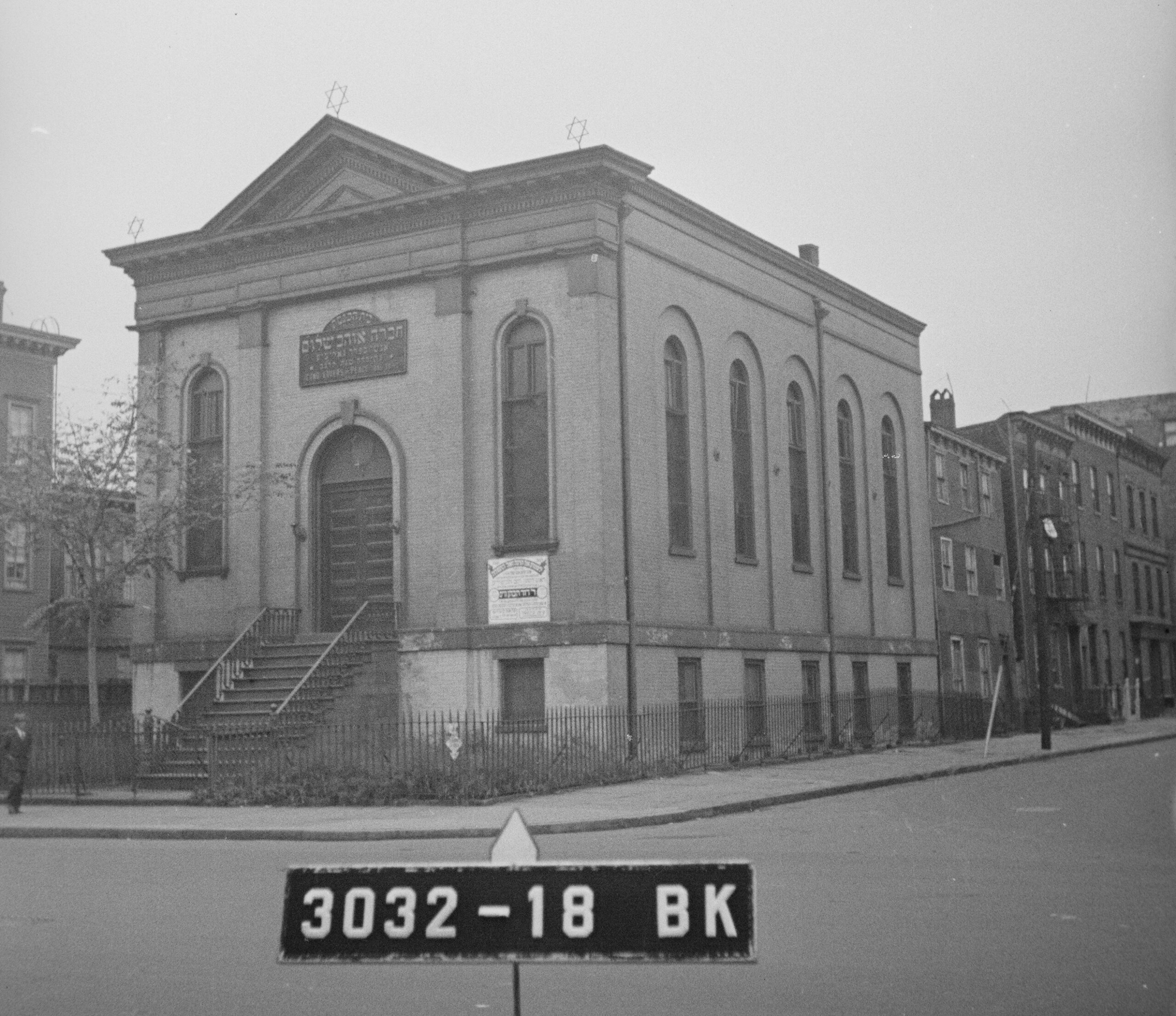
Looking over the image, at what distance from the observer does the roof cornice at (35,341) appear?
4209cm

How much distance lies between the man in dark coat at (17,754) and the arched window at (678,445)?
40.8 ft

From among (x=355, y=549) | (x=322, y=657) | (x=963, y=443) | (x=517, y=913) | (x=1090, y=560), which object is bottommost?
(x=517, y=913)

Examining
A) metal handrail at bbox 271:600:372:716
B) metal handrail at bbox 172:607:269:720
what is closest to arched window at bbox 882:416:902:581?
metal handrail at bbox 271:600:372:716

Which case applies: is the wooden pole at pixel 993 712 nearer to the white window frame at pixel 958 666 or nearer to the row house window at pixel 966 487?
the white window frame at pixel 958 666

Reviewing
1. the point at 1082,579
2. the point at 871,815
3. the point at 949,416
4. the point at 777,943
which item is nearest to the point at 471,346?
the point at 871,815

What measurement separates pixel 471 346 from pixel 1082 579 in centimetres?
3306

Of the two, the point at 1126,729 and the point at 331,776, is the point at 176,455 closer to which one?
the point at 331,776

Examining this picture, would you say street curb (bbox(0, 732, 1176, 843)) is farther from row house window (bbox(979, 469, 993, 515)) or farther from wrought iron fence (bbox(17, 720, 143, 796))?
row house window (bbox(979, 469, 993, 515))

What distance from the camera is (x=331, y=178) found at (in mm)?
30656

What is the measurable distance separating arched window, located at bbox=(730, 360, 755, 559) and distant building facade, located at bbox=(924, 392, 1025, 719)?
12.2m

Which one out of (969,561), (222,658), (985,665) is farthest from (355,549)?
(985,665)

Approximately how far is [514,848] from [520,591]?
74.0 feet

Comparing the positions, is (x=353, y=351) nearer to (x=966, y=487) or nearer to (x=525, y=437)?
(x=525, y=437)

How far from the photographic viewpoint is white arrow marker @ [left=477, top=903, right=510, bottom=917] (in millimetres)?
4941
